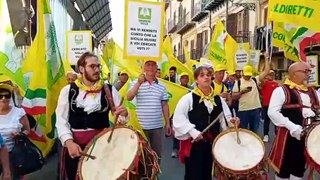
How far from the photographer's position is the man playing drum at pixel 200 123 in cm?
471

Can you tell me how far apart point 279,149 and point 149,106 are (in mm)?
1640

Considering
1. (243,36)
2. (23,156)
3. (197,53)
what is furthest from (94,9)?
(23,156)

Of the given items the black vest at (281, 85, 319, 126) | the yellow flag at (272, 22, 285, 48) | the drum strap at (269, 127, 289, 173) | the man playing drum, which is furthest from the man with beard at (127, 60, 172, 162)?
the yellow flag at (272, 22, 285, 48)

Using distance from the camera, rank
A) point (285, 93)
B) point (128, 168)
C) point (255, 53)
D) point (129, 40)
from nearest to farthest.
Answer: point (128, 168), point (285, 93), point (129, 40), point (255, 53)

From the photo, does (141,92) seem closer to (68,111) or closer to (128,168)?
(68,111)

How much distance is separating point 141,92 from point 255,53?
1021 centimetres

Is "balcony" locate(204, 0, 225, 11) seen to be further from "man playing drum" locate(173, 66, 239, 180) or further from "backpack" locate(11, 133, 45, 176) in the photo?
"backpack" locate(11, 133, 45, 176)

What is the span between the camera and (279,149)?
5172 millimetres

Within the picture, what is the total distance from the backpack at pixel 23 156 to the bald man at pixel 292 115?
217cm

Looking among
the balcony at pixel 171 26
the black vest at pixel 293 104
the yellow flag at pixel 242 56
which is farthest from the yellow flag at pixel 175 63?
the balcony at pixel 171 26

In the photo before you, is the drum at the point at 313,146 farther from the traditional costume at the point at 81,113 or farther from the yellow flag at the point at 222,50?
the yellow flag at the point at 222,50

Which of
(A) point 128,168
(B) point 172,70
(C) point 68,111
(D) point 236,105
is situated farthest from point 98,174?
(B) point 172,70

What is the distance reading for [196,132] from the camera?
15.2ft

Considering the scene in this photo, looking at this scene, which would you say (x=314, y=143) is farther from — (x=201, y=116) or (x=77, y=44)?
(x=77, y=44)
